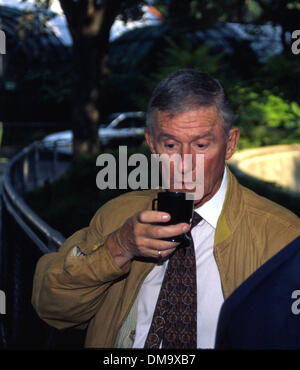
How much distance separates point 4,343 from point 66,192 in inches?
316

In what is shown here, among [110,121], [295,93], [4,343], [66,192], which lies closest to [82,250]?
[4,343]

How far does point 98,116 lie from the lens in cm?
1602

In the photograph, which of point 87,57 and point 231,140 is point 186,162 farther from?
point 87,57

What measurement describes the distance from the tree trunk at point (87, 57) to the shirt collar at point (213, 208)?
1216 cm

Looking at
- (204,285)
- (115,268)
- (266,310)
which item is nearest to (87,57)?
(204,285)

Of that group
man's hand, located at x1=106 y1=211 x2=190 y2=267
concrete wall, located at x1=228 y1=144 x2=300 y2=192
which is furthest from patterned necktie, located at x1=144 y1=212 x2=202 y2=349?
concrete wall, located at x1=228 y1=144 x2=300 y2=192

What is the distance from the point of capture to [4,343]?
5.21 metres

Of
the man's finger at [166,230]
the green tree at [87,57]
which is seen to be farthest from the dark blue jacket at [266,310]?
the green tree at [87,57]

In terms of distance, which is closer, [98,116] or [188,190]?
[188,190]

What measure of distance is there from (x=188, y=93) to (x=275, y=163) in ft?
50.1

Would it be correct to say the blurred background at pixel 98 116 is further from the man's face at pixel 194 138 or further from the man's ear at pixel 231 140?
the man's ear at pixel 231 140

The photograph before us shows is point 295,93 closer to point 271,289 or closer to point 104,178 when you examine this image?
point 104,178

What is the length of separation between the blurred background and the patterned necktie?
25.2 inches

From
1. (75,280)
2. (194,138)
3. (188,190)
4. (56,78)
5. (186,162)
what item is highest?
(56,78)
